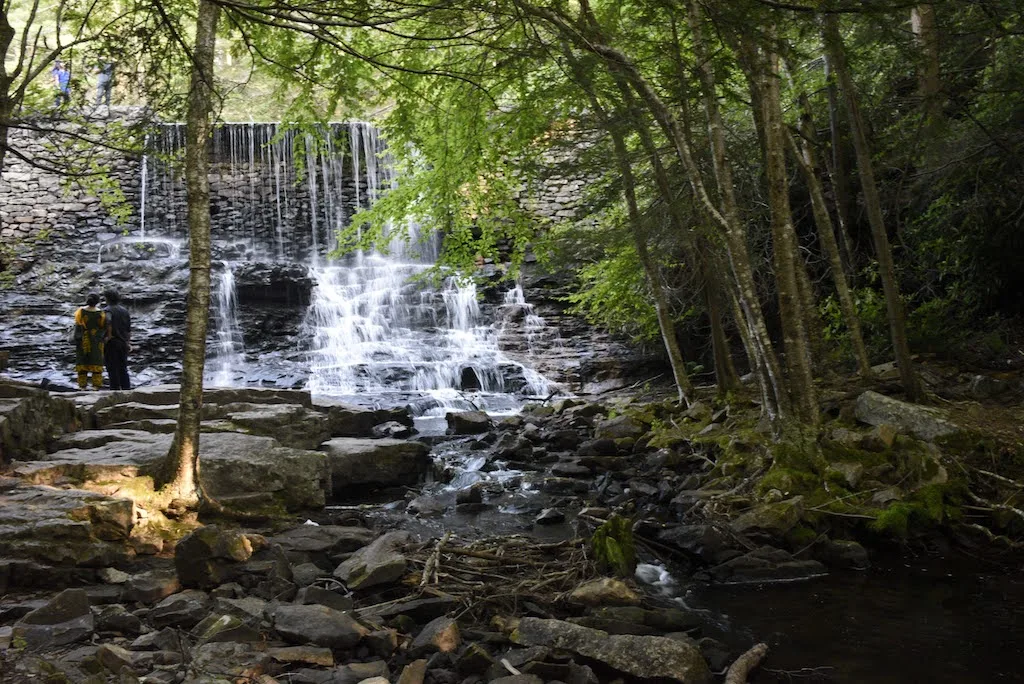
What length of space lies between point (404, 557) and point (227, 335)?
556 inches

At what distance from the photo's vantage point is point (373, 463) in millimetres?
8406

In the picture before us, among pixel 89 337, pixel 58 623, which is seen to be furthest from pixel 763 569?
pixel 89 337

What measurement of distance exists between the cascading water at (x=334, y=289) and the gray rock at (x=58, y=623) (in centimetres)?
793

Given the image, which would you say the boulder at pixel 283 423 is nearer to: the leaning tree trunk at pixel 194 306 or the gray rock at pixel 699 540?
the leaning tree trunk at pixel 194 306

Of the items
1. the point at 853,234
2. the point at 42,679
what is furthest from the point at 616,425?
the point at 42,679

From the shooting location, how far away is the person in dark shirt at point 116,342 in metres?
11.2

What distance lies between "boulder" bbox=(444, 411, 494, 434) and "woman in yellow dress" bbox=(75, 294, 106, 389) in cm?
542

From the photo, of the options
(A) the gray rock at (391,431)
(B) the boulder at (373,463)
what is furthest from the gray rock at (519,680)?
(A) the gray rock at (391,431)

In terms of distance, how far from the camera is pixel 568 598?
4609 mm

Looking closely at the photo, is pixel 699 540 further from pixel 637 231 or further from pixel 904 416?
pixel 637 231

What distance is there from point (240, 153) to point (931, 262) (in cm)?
1945

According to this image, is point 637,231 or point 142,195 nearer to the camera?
point 637,231

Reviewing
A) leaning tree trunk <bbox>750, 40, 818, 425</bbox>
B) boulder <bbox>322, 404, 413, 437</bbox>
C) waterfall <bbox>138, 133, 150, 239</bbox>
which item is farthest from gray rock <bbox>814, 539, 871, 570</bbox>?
waterfall <bbox>138, 133, 150, 239</bbox>

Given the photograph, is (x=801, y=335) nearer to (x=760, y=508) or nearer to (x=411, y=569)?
(x=760, y=508)
